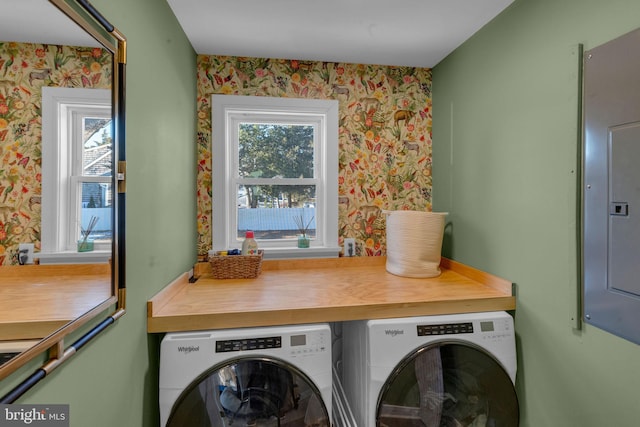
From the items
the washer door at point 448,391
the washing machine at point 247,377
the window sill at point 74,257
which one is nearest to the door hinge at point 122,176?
the window sill at point 74,257

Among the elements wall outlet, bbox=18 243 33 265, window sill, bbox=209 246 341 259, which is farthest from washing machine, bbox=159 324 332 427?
window sill, bbox=209 246 341 259

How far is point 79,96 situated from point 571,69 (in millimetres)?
1700

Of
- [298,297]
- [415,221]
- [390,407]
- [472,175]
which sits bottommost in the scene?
[390,407]

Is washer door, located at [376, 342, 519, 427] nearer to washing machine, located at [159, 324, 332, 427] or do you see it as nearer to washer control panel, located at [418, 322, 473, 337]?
washer control panel, located at [418, 322, 473, 337]

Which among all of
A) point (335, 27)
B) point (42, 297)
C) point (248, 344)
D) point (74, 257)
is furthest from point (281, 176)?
point (42, 297)

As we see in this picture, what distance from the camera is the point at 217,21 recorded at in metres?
1.64

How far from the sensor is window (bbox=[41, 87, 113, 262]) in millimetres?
713

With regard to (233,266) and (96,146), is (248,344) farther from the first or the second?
(96,146)

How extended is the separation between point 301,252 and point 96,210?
4.57 feet

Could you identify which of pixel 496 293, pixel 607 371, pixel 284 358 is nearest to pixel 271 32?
pixel 284 358

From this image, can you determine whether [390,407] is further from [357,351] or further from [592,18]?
[592,18]

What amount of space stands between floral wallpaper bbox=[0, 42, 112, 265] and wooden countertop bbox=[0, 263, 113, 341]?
51mm

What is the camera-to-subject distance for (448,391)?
1422mm

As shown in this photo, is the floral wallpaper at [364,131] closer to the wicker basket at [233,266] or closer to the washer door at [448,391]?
the wicker basket at [233,266]
